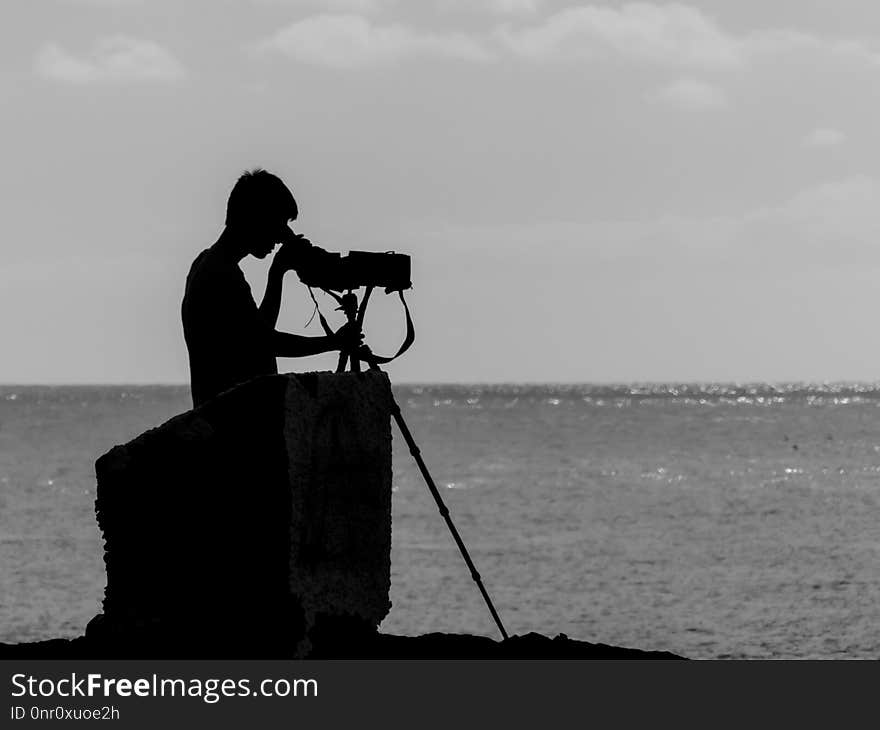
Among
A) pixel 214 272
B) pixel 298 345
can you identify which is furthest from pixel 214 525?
pixel 214 272

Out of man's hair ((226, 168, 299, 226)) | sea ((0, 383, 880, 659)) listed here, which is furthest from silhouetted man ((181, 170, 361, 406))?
sea ((0, 383, 880, 659))

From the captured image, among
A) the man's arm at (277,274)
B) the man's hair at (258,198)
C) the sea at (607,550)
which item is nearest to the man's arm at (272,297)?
the man's arm at (277,274)

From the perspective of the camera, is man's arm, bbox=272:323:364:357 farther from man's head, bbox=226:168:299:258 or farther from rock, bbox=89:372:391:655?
man's head, bbox=226:168:299:258

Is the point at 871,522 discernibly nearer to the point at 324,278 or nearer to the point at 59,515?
the point at 59,515

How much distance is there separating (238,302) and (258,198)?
398mm

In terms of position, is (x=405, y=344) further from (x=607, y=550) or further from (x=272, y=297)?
(x=607, y=550)

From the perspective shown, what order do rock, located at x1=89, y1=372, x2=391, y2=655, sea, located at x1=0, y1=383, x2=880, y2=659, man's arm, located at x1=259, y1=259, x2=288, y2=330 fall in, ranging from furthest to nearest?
sea, located at x1=0, y1=383, x2=880, y2=659
man's arm, located at x1=259, y1=259, x2=288, y2=330
rock, located at x1=89, y1=372, x2=391, y2=655

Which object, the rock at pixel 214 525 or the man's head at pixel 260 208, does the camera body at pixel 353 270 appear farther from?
the rock at pixel 214 525

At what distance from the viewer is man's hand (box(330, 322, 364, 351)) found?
23.3 feet

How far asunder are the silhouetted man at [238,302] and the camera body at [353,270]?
8 cm

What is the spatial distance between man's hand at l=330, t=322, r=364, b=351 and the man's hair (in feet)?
1.85
